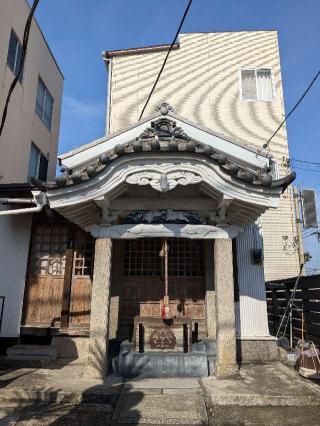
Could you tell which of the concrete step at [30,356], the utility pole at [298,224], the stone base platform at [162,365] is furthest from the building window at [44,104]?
the stone base platform at [162,365]

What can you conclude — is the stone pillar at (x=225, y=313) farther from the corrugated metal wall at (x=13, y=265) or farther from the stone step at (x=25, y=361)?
the corrugated metal wall at (x=13, y=265)

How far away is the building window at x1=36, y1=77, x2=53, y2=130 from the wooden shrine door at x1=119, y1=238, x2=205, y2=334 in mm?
11623

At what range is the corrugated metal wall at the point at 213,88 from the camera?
1627 centimetres

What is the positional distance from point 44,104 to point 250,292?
50.0 feet

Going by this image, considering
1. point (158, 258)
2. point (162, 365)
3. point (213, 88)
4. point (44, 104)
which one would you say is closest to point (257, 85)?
point (213, 88)

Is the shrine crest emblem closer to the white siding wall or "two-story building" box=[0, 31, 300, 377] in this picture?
"two-story building" box=[0, 31, 300, 377]

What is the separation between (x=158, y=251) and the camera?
32.1ft

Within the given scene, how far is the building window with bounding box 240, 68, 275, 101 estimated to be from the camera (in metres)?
16.9

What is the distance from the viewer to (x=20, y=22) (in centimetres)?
1505

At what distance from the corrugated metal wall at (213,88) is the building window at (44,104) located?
13.1 feet

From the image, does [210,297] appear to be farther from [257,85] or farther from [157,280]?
[257,85]

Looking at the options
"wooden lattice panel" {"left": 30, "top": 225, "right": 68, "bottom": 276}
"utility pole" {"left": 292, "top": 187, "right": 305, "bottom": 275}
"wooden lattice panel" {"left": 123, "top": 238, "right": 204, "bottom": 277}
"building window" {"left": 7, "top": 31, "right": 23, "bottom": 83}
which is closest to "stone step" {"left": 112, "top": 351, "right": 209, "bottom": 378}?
"wooden lattice panel" {"left": 123, "top": 238, "right": 204, "bottom": 277}

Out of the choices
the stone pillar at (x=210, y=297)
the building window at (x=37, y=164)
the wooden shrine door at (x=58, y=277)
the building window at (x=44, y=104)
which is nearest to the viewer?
the stone pillar at (x=210, y=297)

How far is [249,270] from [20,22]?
48.9ft
